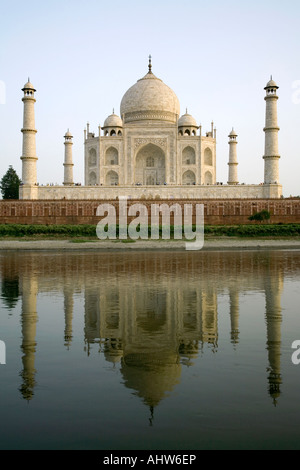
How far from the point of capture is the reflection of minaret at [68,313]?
546 cm

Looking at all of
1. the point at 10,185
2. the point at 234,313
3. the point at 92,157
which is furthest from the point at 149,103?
the point at 234,313

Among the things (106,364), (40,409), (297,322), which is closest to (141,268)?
(297,322)

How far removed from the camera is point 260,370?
13.9 feet

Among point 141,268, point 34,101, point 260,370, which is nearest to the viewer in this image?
point 260,370

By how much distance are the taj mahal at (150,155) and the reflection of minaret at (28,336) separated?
25688 millimetres

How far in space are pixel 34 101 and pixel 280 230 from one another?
2031 centimetres

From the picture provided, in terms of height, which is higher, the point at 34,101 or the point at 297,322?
the point at 34,101

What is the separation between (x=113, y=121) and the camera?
41.9 m

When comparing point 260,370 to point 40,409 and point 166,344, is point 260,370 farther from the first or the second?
point 40,409

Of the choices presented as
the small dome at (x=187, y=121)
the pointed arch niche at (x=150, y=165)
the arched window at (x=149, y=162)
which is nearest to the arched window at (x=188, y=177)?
the pointed arch niche at (x=150, y=165)

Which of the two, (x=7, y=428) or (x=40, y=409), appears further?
(x=40, y=409)

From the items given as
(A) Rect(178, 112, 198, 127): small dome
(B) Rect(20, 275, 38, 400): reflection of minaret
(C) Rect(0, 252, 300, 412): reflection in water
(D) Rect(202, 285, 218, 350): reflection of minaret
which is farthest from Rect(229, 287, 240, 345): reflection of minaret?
(A) Rect(178, 112, 198, 127): small dome

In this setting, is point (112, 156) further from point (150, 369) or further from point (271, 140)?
point (150, 369)

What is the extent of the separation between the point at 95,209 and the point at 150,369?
28.3 metres
